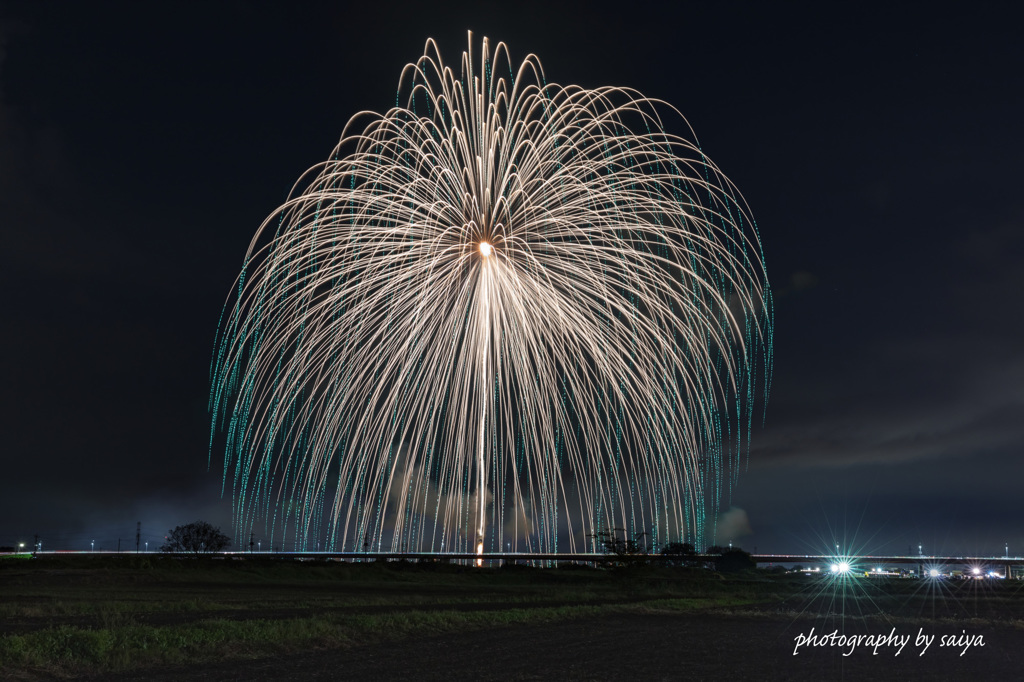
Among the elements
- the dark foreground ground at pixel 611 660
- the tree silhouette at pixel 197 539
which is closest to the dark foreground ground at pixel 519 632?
the dark foreground ground at pixel 611 660

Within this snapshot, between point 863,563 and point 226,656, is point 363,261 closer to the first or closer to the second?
point 226,656

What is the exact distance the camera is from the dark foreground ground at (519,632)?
2134 cm

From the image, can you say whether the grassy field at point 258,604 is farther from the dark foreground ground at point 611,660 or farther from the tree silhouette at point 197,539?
the tree silhouette at point 197,539

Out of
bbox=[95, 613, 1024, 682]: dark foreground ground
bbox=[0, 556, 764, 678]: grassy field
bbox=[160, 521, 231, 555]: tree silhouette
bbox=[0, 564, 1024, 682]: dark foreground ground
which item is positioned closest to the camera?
bbox=[95, 613, 1024, 682]: dark foreground ground

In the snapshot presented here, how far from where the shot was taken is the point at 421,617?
32531 millimetres

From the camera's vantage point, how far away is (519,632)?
30719 millimetres

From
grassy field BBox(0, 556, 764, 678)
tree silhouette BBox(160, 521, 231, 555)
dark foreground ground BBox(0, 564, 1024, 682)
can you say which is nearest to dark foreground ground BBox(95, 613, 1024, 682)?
dark foreground ground BBox(0, 564, 1024, 682)

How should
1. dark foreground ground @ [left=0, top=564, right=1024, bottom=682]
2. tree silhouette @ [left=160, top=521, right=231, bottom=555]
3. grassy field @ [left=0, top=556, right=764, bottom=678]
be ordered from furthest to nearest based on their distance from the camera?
1. tree silhouette @ [left=160, top=521, right=231, bottom=555]
2. grassy field @ [left=0, top=556, right=764, bottom=678]
3. dark foreground ground @ [left=0, top=564, right=1024, bottom=682]

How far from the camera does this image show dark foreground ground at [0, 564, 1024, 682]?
2134 centimetres

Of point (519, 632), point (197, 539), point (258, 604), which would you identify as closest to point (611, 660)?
point (519, 632)

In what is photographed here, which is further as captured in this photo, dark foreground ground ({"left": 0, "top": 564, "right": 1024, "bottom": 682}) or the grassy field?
the grassy field

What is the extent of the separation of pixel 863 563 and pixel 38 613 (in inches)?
4677

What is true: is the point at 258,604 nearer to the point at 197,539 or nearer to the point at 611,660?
the point at 611,660

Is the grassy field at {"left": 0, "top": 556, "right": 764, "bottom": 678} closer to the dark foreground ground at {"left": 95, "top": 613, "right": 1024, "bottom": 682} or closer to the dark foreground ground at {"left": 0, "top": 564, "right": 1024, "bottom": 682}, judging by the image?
the dark foreground ground at {"left": 0, "top": 564, "right": 1024, "bottom": 682}
